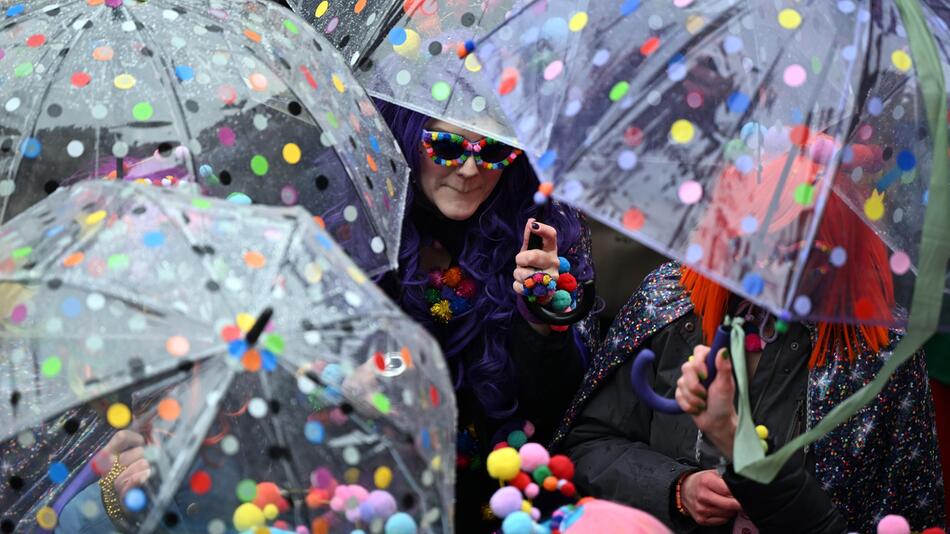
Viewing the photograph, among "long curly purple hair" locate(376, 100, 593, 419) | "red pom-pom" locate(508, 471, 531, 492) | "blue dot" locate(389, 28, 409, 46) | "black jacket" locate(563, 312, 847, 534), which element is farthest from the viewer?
"long curly purple hair" locate(376, 100, 593, 419)

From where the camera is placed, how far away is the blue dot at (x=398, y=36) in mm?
A: 2930

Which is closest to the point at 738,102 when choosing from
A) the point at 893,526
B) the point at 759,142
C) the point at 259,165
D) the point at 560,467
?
the point at 759,142

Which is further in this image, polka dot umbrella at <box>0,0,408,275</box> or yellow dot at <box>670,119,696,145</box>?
polka dot umbrella at <box>0,0,408,275</box>

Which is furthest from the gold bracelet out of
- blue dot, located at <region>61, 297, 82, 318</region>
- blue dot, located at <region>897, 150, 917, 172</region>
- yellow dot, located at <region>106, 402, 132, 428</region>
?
blue dot, located at <region>897, 150, 917, 172</region>

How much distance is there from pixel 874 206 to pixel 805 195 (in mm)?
214

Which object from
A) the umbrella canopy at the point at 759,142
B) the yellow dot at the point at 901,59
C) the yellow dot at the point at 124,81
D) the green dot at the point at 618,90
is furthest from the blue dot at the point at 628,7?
the yellow dot at the point at 124,81

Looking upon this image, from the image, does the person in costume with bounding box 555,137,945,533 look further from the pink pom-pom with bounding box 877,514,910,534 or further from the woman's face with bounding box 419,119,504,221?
the woman's face with bounding box 419,119,504,221

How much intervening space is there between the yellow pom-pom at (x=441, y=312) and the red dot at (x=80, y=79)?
1175mm

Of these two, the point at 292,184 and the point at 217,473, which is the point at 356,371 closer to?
the point at 217,473

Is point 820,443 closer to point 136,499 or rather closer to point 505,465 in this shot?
point 505,465

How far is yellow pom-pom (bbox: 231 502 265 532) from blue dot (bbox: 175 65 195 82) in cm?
94

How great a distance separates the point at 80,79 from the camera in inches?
92.7

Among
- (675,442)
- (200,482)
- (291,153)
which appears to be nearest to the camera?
(200,482)

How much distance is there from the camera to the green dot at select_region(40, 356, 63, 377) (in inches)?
73.1
